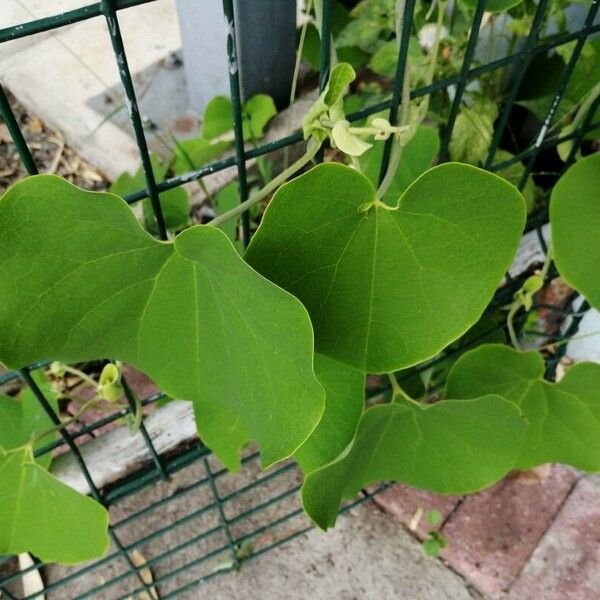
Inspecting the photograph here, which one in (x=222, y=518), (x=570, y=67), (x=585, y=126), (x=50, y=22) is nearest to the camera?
(x=50, y=22)

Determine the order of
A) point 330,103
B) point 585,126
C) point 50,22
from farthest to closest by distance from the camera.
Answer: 1. point 585,126
2. point 330,103
3. point 50,22

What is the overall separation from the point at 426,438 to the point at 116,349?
0.41 meters

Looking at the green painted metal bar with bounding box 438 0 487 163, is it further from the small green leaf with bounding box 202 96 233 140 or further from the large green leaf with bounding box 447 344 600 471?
the small green leaf with bounding box 202 96 233 140

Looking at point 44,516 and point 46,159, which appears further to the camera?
point 46,159

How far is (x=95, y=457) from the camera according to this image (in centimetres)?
101

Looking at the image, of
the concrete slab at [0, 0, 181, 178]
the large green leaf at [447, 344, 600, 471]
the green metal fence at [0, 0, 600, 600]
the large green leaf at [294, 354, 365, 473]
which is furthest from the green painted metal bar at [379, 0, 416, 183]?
the concrete slab at [0, 0, 181, 178]

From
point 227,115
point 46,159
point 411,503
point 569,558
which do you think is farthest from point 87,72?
point 569,558

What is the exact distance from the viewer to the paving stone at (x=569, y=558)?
49.0 inches

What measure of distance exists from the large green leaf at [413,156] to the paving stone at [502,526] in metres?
0.70

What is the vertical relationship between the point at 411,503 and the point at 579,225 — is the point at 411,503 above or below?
below

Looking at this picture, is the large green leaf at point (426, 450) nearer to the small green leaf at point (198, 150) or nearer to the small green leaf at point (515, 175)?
the small green leaf at point (515, 175)

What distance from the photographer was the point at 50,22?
1.55 ft

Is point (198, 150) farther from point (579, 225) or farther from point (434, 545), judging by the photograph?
point (434, 545)

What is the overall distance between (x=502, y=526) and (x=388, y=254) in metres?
0.89
